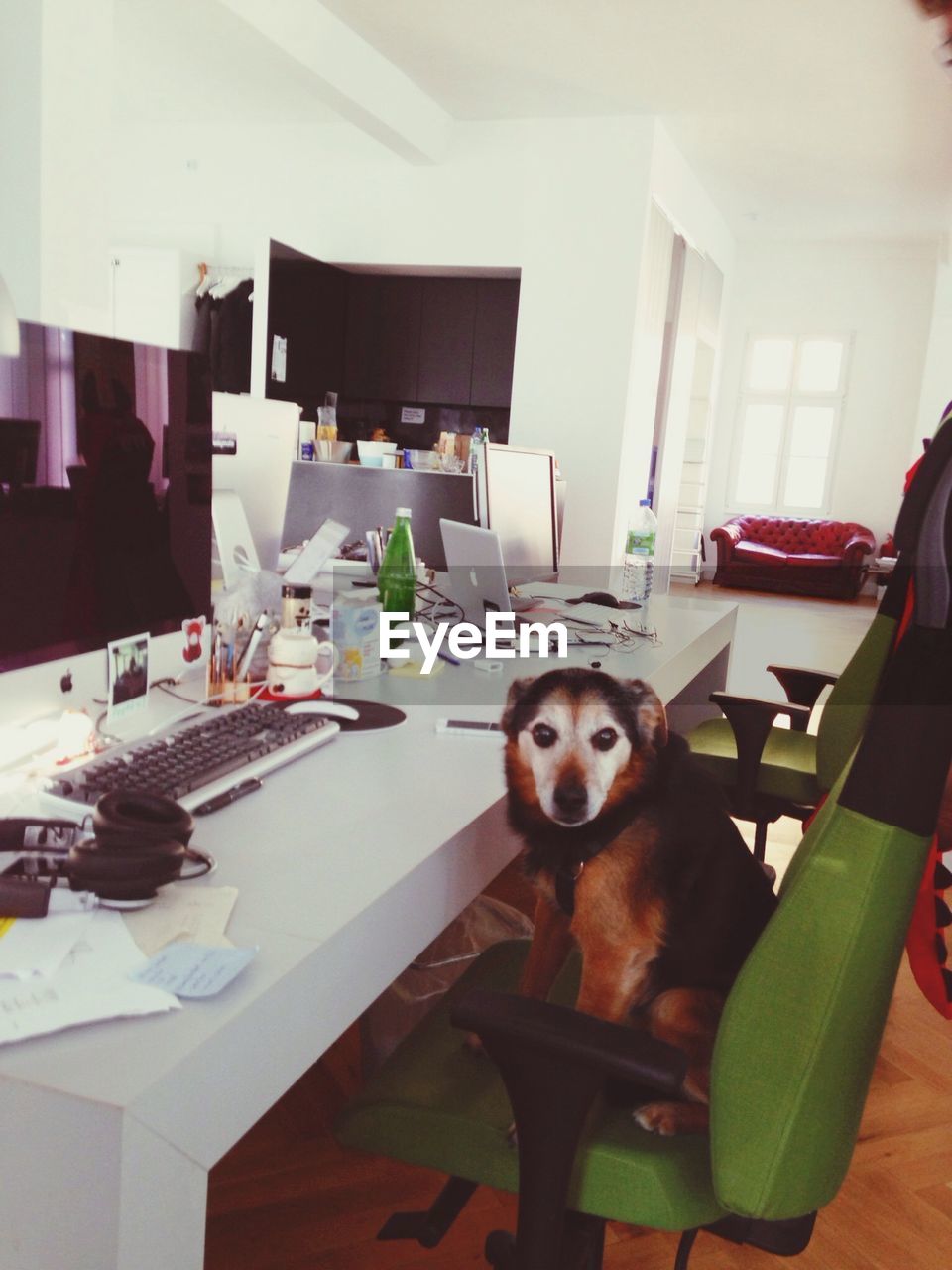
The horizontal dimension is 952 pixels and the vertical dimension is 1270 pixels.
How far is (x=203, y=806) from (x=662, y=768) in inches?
21.7

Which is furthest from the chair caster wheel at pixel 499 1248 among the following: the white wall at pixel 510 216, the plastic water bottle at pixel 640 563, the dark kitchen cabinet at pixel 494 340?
the dark kitchen cabinet at pixel 494 340

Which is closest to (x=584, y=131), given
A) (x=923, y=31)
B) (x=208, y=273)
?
(x=923, y=31)

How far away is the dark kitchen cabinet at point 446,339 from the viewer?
7.11 meters

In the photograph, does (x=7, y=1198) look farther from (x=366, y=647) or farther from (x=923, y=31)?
(x=923, y=31)

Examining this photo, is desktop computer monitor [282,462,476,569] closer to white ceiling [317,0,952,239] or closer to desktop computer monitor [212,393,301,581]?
desktop computer monitor [212,393,301,581]

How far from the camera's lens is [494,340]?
7094 millimetres

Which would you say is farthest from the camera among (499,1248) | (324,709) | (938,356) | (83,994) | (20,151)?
(938,356)

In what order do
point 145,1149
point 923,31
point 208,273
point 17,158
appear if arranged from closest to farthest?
point 145,1149
point 17,158
point 923,31
point 208,273

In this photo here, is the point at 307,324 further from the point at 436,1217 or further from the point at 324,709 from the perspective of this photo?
the point at 436,1217

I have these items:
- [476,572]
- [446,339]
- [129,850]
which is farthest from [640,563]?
[446,339]

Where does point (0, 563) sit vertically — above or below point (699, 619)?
above

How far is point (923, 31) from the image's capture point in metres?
4.62

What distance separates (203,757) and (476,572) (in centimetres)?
133

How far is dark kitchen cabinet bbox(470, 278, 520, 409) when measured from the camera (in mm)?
6996
